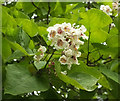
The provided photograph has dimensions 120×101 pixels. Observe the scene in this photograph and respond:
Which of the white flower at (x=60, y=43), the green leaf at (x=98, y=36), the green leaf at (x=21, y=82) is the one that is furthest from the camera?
the green leaf at (x=98, y=36)

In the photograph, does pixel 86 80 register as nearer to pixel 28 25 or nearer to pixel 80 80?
pixel 80 80

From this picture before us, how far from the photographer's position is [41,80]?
60 cm

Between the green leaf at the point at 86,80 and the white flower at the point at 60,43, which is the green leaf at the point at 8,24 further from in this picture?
the green leaf at the point at 86,80

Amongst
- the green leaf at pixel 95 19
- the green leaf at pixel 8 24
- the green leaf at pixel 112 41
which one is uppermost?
the green leaf at pixel 8 24

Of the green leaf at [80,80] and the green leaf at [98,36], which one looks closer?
the green leaf at [80,80]

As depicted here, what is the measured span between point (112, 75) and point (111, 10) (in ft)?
1.62

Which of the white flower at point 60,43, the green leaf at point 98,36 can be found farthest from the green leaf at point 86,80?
the green leaf at point 98,36

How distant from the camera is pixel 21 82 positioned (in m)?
0.55

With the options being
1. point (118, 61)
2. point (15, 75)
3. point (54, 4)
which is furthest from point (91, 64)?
point (15, 75)

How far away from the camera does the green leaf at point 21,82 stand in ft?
1.69

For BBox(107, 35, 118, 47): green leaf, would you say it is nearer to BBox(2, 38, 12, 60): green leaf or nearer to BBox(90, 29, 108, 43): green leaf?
BBox(90, 29, 108, 43): green leaf

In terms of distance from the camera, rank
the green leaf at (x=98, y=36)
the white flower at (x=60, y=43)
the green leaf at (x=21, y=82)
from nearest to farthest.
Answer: the green leaf at (x=21, y=82) < the white flower at (x=60, y=43) < the green leaf at (x=98, y=36)

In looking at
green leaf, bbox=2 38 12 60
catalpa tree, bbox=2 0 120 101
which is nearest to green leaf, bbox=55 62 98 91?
catalpa tree, bbox=2 0 120 101

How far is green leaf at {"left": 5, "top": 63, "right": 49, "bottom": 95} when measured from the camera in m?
0.52
